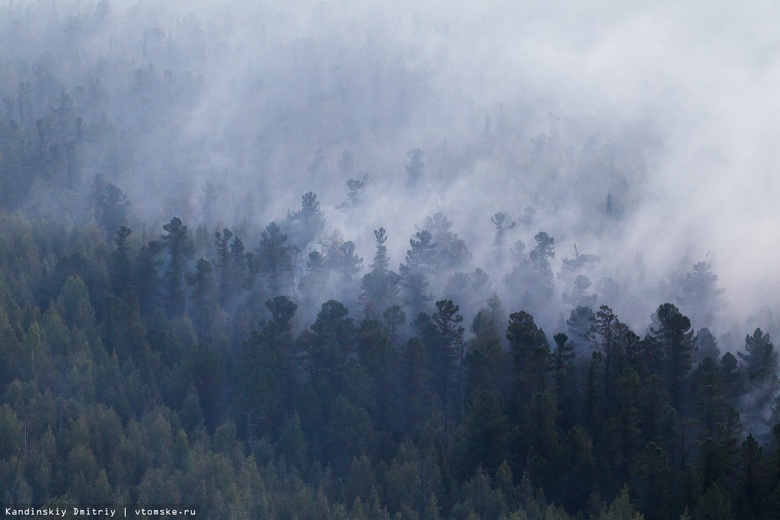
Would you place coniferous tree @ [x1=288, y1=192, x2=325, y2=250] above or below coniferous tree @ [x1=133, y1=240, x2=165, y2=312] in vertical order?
above

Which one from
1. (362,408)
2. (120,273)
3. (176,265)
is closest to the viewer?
(362,408)

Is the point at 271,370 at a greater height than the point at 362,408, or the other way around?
the point at 271,370

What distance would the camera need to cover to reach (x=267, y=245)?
111188 millimetres

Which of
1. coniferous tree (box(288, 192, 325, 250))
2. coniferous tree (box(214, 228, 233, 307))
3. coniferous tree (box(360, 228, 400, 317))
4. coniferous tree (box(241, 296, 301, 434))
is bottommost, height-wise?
coniferous tree (box(241, 296, 301, 434))

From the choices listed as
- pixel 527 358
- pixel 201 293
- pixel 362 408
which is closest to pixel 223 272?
pixel 201 293

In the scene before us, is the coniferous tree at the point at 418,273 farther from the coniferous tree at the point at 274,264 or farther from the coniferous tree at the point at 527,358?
the coniferous tree at the point at 527,358

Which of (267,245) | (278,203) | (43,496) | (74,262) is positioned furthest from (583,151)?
(43,496)

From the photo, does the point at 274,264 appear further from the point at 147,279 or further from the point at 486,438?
the point at 486,438

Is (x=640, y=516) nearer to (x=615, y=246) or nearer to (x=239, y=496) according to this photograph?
(x=239, y=496)

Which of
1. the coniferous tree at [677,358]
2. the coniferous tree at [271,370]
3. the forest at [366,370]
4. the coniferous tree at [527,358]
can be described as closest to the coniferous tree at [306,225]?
the forest at [366,370]

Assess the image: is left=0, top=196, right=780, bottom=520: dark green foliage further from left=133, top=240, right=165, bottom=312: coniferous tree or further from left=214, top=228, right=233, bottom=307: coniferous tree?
left=214, top=228, right=233, bottom=307: coniferous tree

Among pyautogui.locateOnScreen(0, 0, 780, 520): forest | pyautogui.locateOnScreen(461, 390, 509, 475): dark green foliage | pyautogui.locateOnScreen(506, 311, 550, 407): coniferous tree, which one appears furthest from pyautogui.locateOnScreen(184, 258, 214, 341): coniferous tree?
pyautogui.locateOnScreen(461, 390, 509, 475): dark green foliage

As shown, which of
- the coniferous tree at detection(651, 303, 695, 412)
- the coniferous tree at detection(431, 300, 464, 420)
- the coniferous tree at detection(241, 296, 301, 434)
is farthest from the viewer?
the coniferous tree at detection(431, 300, 464, 420)

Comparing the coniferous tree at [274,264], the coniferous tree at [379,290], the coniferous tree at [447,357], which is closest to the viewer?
the coniferous tree at [447,357]
